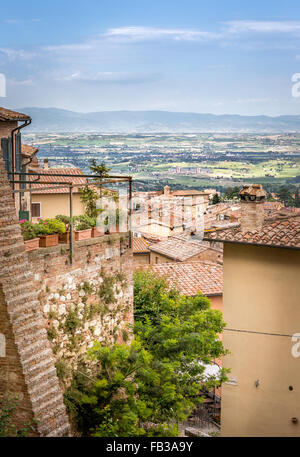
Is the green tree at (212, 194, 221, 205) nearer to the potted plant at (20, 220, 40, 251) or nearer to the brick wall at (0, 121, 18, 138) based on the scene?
the brick wall at (0, 121, 18, 138)

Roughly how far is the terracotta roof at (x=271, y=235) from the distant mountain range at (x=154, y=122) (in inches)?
476

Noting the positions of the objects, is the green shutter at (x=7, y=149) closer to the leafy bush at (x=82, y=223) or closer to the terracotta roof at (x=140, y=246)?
the leafy bush at (x=82, y=223)

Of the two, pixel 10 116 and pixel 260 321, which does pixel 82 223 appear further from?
pixel 10 116

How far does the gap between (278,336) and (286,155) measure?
1539 centimetres

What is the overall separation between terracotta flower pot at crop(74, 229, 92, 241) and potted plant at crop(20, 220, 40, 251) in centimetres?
82

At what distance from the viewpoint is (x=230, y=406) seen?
11.7 meters

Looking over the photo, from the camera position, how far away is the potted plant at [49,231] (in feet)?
24.0

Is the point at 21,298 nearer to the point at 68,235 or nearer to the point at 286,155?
the point at 68,235

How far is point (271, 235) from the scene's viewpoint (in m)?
11.0

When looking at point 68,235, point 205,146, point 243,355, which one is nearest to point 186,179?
point 205,146

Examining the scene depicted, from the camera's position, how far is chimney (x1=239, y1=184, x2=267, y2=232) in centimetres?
1164

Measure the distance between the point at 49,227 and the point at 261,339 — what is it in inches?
228

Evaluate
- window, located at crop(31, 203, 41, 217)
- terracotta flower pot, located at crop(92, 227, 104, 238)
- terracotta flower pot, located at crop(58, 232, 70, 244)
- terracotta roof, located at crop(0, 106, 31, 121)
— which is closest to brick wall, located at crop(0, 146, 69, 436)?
terracotta flower pot, located at crop(58, 232, 70, 244)
